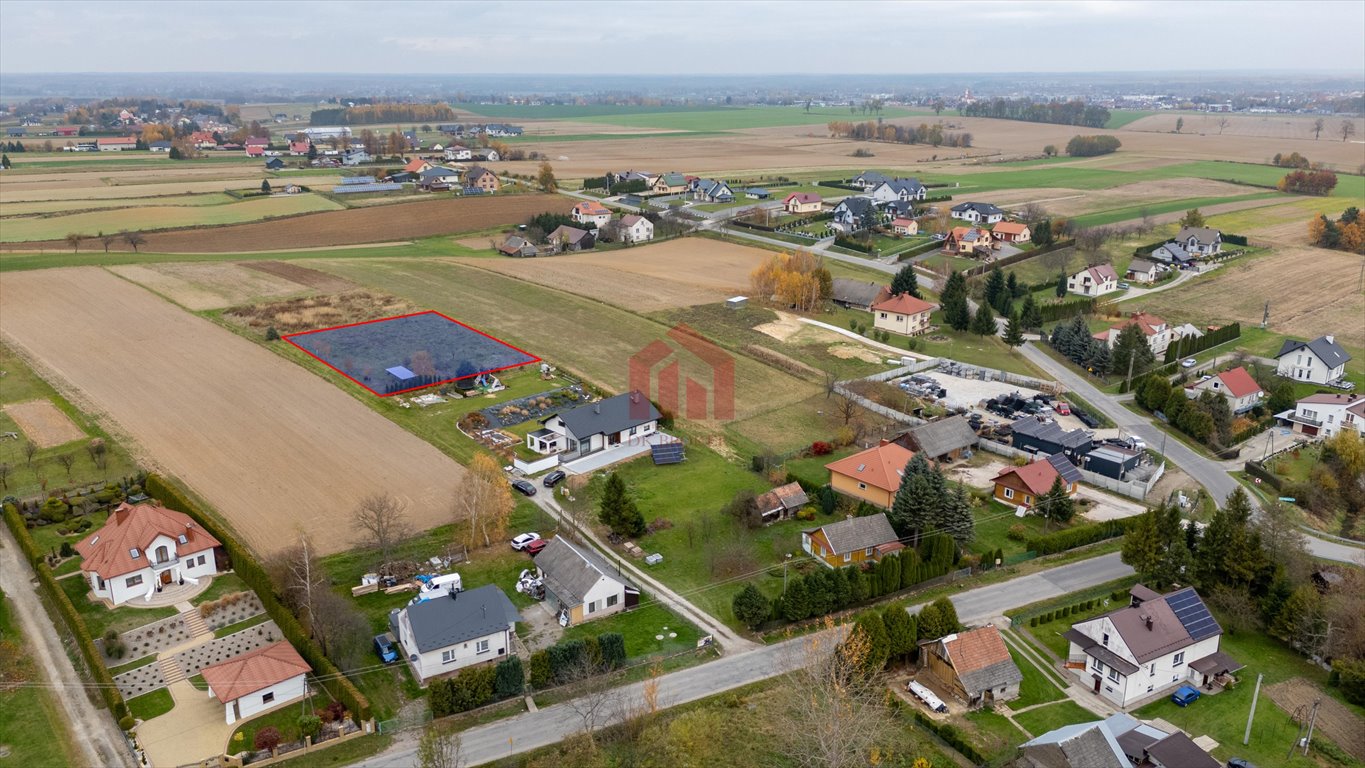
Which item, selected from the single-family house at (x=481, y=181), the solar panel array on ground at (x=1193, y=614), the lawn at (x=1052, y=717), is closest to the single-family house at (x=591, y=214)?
the single-family house at (x=481, y=181)

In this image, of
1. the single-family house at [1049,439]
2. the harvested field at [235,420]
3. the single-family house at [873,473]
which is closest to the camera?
the harvested field at [235,420]

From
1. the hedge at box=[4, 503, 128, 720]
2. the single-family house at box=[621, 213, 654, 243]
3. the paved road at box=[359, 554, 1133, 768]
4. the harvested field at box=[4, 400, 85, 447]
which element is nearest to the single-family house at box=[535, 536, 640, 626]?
the paved road at box=[359, 554, 1133, 768]

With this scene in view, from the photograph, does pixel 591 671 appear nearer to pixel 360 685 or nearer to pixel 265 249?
pixel 360 685

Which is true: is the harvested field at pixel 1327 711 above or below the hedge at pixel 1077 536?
below

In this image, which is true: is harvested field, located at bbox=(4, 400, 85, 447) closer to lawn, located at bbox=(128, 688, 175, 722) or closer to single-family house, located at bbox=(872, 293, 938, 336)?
lawn, located at bbox=(128, 688, 175, 722)

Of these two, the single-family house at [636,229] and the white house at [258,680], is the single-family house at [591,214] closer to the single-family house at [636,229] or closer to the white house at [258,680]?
the single-family house at [636,229]

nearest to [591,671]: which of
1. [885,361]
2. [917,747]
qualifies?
[917,747]
